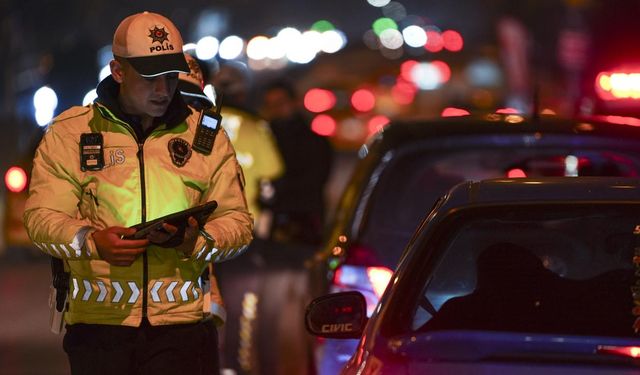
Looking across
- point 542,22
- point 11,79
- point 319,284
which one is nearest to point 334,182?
point 11,79

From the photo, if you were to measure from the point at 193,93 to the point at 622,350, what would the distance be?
2744 mm

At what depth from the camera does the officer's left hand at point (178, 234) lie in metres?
5.32

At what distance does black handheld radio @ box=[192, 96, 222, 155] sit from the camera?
224 inches

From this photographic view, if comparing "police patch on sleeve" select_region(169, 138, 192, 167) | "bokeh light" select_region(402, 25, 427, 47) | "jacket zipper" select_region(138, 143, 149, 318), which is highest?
"bokeh light" select_region(402, 25, 427, 47)

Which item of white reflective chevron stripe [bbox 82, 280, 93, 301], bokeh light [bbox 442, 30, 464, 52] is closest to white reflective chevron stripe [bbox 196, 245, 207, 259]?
white reflective chevron stripe [bbox 82, 280, 93, 301]

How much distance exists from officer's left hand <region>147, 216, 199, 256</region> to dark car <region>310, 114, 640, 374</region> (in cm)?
213

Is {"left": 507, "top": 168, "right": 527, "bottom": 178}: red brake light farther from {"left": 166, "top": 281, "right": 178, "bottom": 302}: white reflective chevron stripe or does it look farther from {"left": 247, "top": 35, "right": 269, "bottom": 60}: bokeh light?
{"left": 247, "top": 35, "right": 269, "bottom": 60}: bokeh light

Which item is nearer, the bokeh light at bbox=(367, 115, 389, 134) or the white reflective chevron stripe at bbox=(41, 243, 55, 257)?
the white reflective chevron stripe at bbox=(41, 243, 55, 257)

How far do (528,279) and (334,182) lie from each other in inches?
845

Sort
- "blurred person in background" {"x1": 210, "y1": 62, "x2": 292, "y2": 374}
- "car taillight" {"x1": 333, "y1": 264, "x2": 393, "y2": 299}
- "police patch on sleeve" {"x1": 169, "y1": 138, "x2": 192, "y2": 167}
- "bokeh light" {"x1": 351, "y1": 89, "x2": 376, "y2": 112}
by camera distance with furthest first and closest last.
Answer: "bokeh light" {"x1": 351, "y1": 89, "x2": 376, "y2": 112} → "blurred person in background" {"x1": 210, "y1": 62, "x2": 292, "y2": 374} → "car taillight" {"x1": 333, "y1": 264, "x2": 393, "y2": 299} → "police patch on sleeve" {"x1": 169, "y1": 138, "x2": 192, "y2": 167}

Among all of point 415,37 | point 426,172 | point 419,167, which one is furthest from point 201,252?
point 415,37

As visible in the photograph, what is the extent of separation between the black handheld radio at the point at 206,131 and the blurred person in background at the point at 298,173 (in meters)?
8.29

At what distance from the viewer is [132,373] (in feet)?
18.7

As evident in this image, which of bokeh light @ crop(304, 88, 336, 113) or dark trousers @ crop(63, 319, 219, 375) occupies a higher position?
bokeh light @ crop(304, 88, 336, 113)
